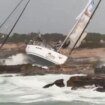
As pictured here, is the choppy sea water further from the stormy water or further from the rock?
the rock

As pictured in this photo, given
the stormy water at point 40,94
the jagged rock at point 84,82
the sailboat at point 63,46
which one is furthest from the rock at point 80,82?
the sailboat at point 63,46

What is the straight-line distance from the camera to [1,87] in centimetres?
4034

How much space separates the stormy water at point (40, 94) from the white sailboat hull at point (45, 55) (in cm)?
1208

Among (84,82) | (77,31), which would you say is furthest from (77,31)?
(84,82)

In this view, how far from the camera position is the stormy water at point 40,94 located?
32.6 m

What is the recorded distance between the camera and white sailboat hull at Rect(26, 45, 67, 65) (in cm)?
5718

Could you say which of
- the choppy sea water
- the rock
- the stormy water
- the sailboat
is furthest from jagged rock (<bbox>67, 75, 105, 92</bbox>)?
the sailboat

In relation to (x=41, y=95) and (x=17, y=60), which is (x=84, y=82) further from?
(x=17, y=60)

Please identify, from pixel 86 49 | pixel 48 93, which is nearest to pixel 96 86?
pixel 48 93

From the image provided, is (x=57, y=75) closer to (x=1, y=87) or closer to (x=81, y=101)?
(x=1, y=87)

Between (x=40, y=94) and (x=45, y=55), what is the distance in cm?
2231

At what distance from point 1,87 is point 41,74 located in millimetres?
10431

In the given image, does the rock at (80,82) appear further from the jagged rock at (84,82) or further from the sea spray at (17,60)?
the sea spray at (17,60)

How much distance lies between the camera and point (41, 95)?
35.6m
